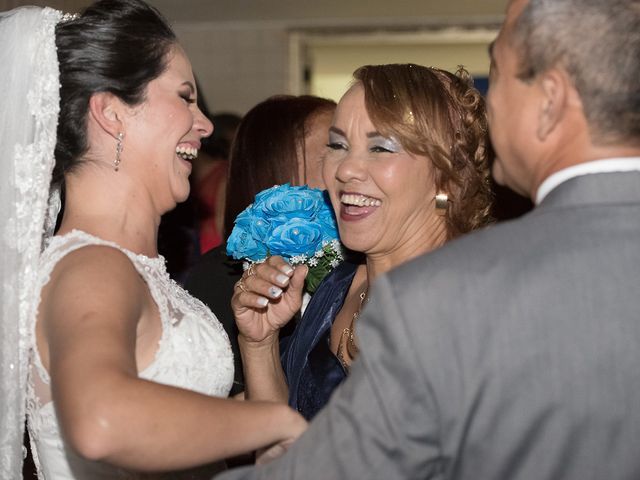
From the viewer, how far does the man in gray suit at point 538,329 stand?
1266mm

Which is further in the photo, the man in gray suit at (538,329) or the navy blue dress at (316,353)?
the navy blue dress at (316,353)

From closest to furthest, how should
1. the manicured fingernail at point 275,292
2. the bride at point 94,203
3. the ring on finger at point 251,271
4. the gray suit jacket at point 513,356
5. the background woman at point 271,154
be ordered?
1. the gray suit jacket at point 513,356
2. the bride at point 94,203
3. the manicured fingernail at point 275,292
4. the ring on finger at point 251,271
5. the background woman at point 271,154

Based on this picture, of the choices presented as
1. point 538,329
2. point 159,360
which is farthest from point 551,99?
point 159,360

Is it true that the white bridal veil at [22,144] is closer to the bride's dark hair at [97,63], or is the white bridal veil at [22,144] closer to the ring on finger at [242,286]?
Result: the bride's dark hair at [97,63]

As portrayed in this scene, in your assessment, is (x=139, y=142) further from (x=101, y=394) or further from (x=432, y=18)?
(x=432, y=18)

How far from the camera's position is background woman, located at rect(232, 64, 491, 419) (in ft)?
7.68

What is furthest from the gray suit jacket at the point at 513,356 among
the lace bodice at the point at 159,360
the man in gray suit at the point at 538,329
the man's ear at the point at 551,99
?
the lace bodice at the point at 159,360

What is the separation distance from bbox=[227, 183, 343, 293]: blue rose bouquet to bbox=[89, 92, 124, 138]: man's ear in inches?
24.9

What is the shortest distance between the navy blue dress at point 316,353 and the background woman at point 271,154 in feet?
1.73

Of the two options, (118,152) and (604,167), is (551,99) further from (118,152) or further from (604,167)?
(118,152)

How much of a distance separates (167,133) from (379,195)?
62 centimetres

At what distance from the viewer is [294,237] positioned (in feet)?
8.24

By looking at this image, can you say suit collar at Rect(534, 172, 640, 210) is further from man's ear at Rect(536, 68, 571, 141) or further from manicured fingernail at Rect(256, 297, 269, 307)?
manicured fingernail at Rect(256, 297, 269, 307)

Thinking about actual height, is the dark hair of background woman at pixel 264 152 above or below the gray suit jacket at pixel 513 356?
below
